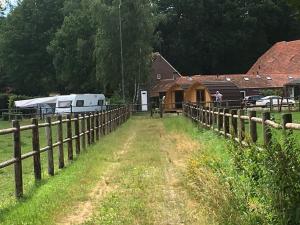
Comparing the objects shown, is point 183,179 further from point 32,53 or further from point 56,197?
point 32,53

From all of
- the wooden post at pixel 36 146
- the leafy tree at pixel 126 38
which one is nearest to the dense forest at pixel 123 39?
the leafy tree at pixel 126 38

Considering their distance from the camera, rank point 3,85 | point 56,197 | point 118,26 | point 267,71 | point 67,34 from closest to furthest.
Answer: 1. point 56,197
2. point 118,26
3. point 67,34
4. point 267,71
5. point 3,85

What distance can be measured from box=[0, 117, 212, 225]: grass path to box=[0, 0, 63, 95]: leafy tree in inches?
2688

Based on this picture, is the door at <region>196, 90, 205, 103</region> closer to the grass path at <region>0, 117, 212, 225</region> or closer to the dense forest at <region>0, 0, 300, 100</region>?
the dense forest at <region>0, 0, 300, 100</region>

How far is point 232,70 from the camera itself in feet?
307

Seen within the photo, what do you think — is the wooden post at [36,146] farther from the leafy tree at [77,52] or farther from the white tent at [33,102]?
the leafy tree at [77,52]

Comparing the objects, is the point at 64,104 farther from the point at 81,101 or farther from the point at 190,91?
the point at 190,91

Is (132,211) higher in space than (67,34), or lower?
lower

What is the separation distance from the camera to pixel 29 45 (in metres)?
83.8

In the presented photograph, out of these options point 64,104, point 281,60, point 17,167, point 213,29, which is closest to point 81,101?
point 64,104

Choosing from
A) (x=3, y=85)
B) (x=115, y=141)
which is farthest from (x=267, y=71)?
(x=115, y=141)

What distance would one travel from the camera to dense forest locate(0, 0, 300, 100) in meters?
62.6

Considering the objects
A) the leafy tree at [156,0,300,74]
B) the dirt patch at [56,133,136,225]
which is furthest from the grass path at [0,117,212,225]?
the leafy tree at [156,0,300,74]

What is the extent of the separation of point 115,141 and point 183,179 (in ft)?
36.2
